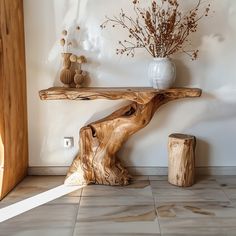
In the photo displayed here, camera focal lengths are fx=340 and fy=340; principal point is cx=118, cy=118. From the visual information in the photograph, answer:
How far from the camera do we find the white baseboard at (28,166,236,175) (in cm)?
317

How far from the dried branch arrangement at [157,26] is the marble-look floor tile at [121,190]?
1.12 m

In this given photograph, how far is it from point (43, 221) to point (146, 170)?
122cm

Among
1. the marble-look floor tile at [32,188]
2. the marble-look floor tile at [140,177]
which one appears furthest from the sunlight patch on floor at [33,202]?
the marble-look floor tile at [140,177]

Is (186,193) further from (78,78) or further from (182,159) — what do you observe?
(78,78)

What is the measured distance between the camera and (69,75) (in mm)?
2914

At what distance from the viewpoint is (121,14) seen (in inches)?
116

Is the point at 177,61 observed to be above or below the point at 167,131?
above

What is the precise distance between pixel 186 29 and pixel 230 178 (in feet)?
4.60

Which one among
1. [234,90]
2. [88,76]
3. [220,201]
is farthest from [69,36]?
[220,201]

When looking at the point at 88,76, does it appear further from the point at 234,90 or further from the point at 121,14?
the point at 234,90

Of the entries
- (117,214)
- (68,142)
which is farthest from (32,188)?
(117,214)

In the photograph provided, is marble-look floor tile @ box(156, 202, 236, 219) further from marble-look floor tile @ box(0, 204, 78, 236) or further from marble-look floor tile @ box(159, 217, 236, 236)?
marble-look floor tile @ box(0, 204, 78, 236)

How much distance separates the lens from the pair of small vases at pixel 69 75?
291cm

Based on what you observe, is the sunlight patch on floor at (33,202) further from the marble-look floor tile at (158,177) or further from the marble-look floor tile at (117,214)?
the marble-look floor tile at (158,177)
